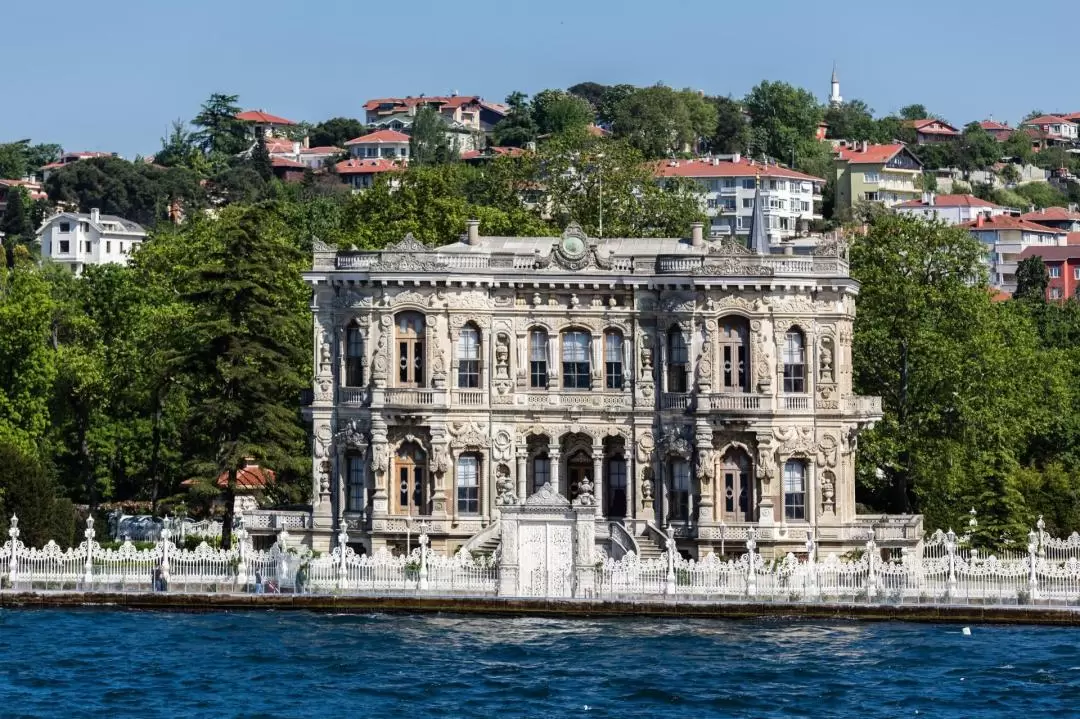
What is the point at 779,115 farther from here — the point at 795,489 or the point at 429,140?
the point at 795,489

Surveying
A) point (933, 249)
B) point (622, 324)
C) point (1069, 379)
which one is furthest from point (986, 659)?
point (1069, 379)

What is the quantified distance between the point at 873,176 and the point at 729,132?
514 inches

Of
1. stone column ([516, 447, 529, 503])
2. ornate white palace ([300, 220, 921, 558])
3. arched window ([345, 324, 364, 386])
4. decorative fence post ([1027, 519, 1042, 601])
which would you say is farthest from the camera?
arched window ([345, 324, 364, 386])

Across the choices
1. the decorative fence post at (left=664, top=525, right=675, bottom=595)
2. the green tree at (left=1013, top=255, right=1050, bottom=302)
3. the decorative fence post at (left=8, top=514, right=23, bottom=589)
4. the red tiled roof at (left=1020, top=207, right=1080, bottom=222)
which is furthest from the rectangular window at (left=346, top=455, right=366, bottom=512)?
the red tiled roof at (left=1020, top=207, right=1080, bottom=222)

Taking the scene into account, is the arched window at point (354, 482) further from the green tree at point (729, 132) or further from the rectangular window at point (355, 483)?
the green tree at point (729, 132)

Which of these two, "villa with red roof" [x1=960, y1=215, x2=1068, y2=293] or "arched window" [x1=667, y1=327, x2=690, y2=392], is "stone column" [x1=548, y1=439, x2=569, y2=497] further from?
"villa with red roof" [x1=960, y1=215, x2=1068, y2=293]

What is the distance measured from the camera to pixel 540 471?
73500 millimetres

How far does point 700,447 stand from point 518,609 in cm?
911

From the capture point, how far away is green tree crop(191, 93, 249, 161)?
191 meters

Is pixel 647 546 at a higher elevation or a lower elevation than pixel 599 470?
lower

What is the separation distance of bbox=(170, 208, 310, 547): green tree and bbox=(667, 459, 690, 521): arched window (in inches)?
441

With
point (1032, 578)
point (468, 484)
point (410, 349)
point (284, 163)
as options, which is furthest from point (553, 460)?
point (284, 163)

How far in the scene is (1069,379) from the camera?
3600 inches

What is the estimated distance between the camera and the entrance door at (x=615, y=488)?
73.2m
